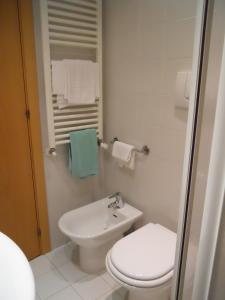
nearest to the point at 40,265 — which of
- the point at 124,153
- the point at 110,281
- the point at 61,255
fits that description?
the point at 61,255

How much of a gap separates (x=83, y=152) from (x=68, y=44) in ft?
2.55

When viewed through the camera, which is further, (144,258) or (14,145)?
(14,145)

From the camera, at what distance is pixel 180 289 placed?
67 centimetres

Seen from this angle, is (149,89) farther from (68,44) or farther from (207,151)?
(207,151)

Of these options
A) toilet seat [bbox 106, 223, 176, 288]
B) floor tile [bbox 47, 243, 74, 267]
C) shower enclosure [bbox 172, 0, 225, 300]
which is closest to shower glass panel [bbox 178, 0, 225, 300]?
shower enclosure [bbox 172, 0, 225, 300]

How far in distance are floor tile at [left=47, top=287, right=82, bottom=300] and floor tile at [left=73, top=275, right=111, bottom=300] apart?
31 mm

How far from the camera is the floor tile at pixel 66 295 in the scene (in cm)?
158

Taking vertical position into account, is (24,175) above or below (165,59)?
below

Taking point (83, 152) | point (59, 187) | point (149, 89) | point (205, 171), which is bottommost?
point (59, 187)

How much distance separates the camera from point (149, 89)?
1576 mm

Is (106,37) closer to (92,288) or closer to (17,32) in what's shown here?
(17,32)

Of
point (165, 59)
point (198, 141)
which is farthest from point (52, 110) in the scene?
point (198, 141)

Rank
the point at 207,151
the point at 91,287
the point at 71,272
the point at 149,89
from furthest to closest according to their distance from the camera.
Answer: the point at 71,272, the point at 91,287, the point at 149,89, the point at 207,151

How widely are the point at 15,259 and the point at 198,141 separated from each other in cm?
59
